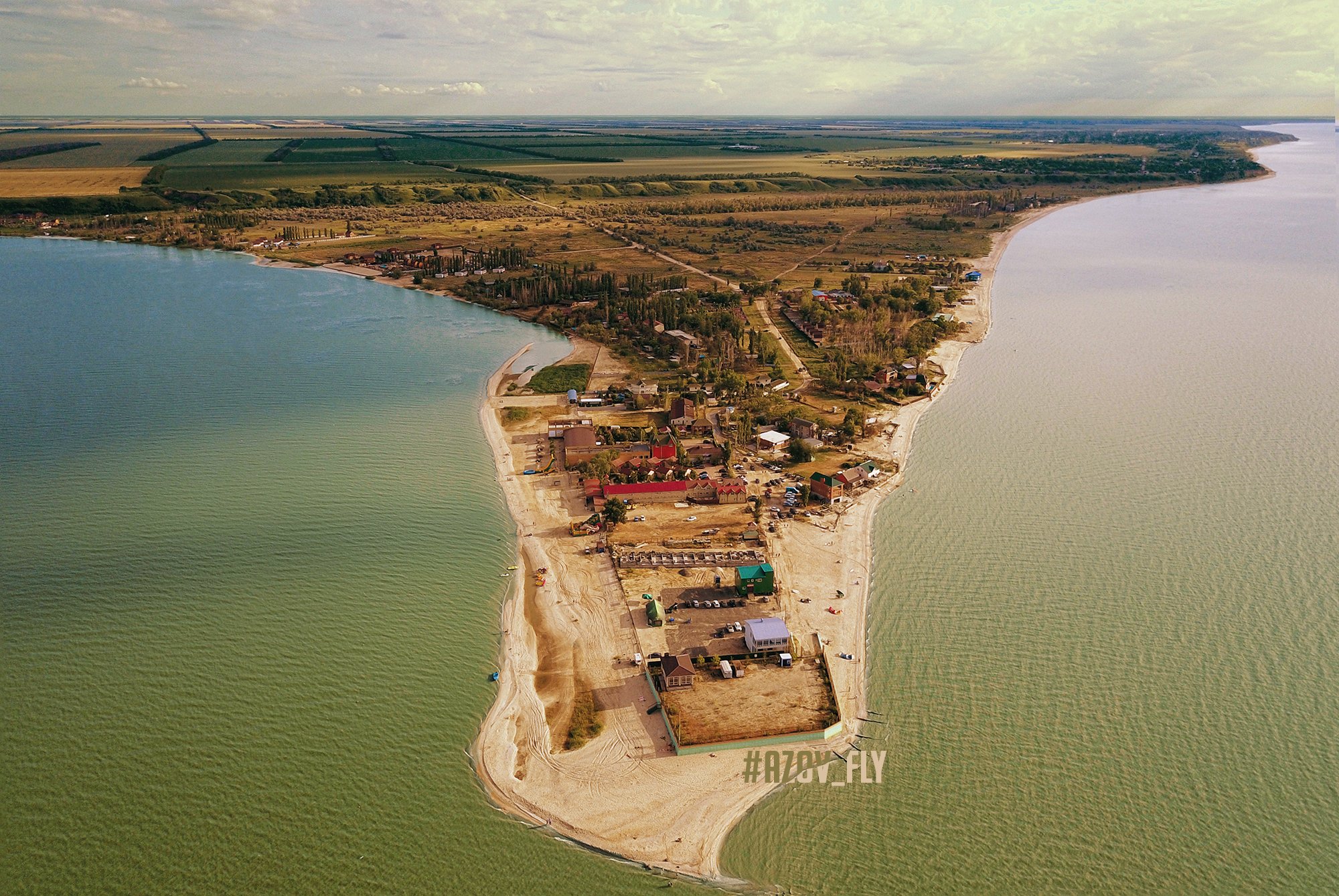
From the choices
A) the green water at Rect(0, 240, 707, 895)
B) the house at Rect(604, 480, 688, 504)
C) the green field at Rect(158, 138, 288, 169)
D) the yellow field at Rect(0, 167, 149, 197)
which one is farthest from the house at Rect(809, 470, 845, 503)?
the green field at Rect(158, 138, 288, 169)

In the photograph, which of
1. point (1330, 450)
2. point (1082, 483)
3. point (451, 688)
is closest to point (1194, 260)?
point (1330, 450)

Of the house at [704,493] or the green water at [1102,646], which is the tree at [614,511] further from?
the green water at [1102,646]

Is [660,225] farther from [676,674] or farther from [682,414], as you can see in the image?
[676,674]

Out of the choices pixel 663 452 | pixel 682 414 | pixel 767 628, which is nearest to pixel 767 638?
pixel 767 628

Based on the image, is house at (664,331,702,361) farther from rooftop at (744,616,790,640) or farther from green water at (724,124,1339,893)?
rooftop at (744,616,790,640)

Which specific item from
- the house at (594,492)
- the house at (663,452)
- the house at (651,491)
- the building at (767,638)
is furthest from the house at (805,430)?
the building at (767,638)

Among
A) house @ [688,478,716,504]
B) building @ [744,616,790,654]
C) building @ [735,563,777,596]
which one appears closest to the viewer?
building @ [744,616,790,654]
